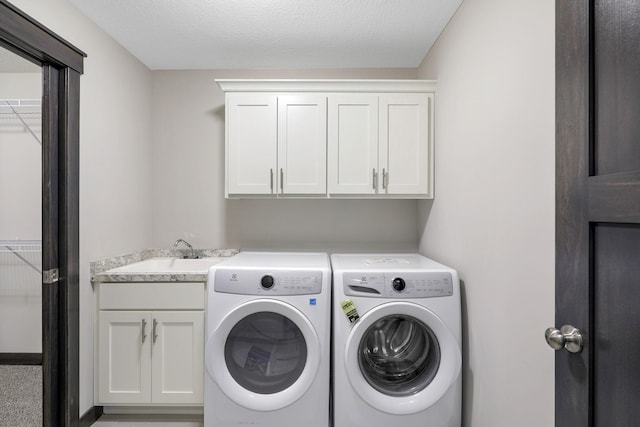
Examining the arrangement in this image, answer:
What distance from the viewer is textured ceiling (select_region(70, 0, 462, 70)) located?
1873mm

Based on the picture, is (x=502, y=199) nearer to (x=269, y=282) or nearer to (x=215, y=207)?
(x=269, y=282)

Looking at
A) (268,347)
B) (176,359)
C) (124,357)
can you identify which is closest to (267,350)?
(268,347)

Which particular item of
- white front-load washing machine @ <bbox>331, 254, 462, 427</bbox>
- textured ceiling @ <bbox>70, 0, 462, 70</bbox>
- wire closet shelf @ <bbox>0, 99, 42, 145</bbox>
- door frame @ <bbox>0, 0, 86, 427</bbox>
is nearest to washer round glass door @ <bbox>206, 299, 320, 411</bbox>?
white front-load washing machine @ <bbox>331, 254, 462, 427</bbox>

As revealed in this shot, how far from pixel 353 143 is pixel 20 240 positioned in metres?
1.89

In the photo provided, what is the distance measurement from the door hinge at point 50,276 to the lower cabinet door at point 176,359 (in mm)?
548

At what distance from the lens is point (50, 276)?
1735mm

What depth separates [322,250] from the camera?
107 inches

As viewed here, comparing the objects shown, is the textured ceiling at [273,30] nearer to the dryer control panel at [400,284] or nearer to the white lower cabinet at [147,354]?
the dryer control panel at [400,284]

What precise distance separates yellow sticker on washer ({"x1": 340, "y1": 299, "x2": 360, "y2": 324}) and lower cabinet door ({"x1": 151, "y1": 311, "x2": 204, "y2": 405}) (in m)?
0.93

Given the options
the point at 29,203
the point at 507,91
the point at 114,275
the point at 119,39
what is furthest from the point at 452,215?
the point at 119,39

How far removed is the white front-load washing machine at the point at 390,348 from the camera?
1.68m

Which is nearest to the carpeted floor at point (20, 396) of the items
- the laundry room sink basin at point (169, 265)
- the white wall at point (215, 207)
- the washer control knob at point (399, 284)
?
the laundry room sink basin at point (169, 265)

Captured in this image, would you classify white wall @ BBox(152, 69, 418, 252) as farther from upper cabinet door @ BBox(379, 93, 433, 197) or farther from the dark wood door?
the dark wood door

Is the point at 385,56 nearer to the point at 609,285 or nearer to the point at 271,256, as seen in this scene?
the point at 271,256
